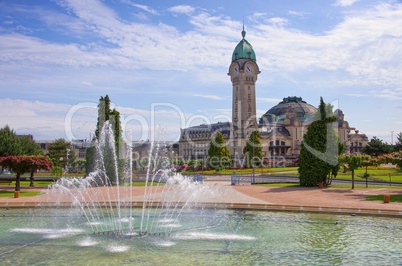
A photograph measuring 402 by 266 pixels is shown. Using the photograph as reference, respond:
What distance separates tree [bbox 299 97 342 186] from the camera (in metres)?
33.1

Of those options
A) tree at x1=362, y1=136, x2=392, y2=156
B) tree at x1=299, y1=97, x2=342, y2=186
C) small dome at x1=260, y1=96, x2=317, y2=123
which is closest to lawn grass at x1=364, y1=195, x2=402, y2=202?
tree at x1=299, y1=97, x2=342, y2=186

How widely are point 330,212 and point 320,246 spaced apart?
6.34 meters

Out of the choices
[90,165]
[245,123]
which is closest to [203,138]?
[245,123]

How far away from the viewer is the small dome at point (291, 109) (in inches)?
4574

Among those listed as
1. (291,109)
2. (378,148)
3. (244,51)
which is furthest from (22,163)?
(291,109)

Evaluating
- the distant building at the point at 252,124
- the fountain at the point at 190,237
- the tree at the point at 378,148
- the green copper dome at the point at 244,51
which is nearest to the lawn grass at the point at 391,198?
the fountain at the point at 190,237

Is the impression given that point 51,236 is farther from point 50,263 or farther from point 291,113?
point 291,113

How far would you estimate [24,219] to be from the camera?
18.4 meters

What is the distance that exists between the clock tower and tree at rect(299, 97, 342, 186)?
69924 millimetres

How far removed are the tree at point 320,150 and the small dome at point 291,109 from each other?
79.8 m

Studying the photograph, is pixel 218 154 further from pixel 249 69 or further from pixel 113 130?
pixel 249 69

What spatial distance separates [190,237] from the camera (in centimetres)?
1417

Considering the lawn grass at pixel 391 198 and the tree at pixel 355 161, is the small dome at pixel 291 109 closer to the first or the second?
the tree at pixel 355 161

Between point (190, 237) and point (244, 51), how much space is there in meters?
95.6
